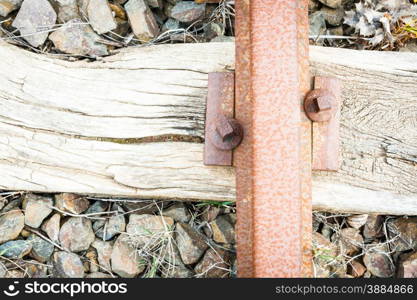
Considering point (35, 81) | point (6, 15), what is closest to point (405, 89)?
point (35, 81)

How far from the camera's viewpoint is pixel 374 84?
2381 millimetres

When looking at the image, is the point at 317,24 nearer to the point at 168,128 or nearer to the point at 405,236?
the point at 168,128

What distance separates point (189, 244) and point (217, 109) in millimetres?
710

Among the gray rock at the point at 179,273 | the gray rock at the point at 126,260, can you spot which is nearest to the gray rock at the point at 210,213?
the gray rock at the point at 179,273

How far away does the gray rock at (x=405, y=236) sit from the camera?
2576 millimetres

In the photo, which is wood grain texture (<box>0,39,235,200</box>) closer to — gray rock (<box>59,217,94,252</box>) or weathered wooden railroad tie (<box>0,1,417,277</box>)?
weathered wooden railroad tie (<box>0,1,417,277</box>)

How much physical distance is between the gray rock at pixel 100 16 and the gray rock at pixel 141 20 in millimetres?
102

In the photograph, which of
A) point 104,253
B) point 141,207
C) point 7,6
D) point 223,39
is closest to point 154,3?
point 223,39

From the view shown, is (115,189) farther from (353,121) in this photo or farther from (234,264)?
(353,121)

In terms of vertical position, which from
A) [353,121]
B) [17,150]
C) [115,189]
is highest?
[353,121]

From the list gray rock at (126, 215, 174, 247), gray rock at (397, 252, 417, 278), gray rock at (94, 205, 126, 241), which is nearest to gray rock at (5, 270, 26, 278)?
gray rock at (94, 205, 126, 241)

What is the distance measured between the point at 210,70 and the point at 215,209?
27.5 inches

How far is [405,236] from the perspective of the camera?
8.47ft

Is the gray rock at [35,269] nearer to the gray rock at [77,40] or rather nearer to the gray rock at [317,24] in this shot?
the gray rock at [77,40]
